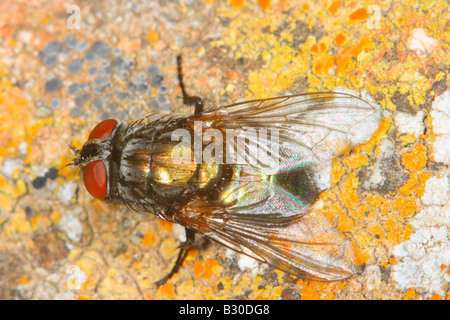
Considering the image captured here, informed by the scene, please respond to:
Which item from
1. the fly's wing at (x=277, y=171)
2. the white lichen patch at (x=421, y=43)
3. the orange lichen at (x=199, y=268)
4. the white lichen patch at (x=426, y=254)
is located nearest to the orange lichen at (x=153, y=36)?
the fly's wing at (x=277, y=171)

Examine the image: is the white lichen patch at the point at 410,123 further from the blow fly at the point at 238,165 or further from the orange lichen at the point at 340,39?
the orange lichen at the point at 340,39

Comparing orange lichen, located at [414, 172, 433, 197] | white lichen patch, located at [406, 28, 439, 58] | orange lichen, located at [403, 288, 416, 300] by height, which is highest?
white lichen patch, located at [406, 28, 439, 58]

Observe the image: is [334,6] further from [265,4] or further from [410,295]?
[410,295]

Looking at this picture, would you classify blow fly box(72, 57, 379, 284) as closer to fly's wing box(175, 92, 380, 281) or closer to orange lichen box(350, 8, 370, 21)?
fly's wing box(175, 92, 380, 281)

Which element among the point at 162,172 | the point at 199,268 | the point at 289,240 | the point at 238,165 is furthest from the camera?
the point at 199,268

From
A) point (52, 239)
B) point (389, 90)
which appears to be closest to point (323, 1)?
point (389, 90)

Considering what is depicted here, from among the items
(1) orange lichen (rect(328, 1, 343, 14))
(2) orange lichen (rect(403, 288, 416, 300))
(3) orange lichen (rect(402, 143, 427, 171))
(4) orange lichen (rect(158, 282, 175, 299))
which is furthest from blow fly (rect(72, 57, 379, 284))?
(1) orange lichen (rect(328, 1, 343, 14))

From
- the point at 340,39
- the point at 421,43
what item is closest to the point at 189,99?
the point at 340,39
